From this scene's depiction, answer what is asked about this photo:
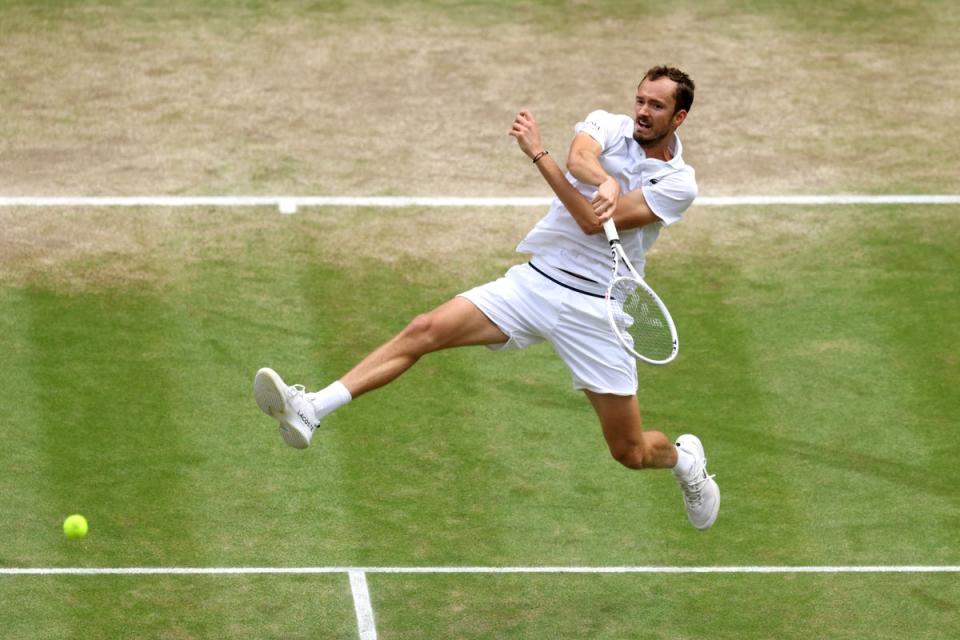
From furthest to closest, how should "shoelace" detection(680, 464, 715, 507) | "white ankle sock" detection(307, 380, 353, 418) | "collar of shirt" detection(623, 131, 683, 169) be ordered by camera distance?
"shoelace" detection(680, 464, 715, 507), "collar of shirt" detection(623, 131, 683, 169), "white ankle sock" detection(307, 380, 353, 418)

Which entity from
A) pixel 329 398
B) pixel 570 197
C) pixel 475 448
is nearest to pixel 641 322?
pixel 570 197

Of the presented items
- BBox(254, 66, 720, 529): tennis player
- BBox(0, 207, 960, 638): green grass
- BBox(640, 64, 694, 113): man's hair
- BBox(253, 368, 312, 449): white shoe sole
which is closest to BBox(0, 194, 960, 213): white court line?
BBox(0, 207, 960, 638): green grass

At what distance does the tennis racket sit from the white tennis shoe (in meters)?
1.13

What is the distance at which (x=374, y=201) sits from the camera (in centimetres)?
1817

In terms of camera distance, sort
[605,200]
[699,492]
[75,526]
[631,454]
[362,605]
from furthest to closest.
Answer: [699,492], [75,526], [362,605], [631,454], [605,200]

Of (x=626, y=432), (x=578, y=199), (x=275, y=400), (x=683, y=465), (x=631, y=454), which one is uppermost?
(x=578, y=199)

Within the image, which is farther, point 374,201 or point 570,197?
point 374,201

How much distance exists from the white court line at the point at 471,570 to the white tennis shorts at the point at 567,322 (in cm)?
155

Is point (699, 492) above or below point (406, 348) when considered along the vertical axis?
below

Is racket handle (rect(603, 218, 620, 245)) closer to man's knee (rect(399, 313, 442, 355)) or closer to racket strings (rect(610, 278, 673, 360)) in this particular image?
racket strings (rect(610, 278, 673, 360))

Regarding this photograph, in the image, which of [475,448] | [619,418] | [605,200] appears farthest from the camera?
[475,448]

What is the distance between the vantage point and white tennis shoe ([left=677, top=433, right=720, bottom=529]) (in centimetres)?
1288

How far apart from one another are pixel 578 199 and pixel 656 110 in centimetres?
73

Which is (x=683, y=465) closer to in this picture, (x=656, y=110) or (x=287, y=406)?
(x=656, y=110)
